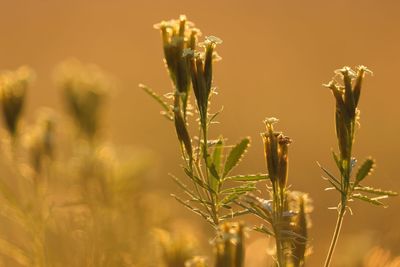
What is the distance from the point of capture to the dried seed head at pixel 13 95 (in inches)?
76.1

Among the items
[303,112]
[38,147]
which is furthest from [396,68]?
[38,147]

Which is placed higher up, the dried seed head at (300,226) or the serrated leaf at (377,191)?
the serrated leaf at (377,191)

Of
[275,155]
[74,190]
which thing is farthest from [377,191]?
[74,190]

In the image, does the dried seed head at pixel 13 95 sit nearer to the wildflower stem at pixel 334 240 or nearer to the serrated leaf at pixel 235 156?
the serrated leaf at pixel 235 156

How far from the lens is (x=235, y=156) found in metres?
1.36

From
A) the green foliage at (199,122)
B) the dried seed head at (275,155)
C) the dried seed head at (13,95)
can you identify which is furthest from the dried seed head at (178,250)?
the dried seed head at (13,95)

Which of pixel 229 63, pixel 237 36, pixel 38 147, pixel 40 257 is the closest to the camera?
pixel 40 257

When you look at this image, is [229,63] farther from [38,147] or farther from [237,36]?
[38,147]

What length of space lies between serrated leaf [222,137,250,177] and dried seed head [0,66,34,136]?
2.49ft

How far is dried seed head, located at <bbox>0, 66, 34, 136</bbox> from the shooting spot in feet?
6.34

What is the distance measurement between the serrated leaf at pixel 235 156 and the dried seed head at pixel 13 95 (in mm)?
758

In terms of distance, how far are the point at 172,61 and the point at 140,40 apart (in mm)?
9244

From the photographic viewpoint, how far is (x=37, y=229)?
1.95 m

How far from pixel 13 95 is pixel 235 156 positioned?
79cm
